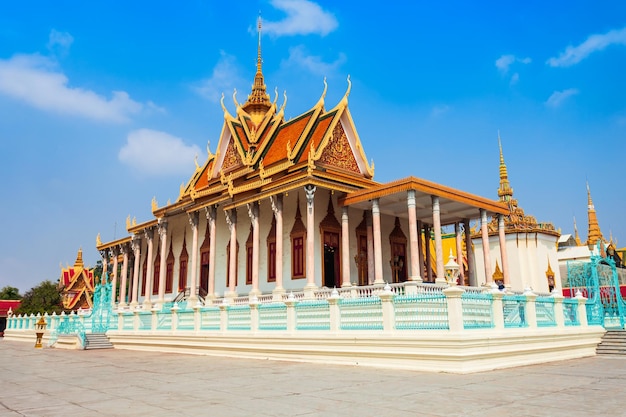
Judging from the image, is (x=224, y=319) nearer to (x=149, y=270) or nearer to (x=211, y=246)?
(x=211, y=246)

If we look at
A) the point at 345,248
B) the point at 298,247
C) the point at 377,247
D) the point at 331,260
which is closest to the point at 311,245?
the point at 345,248

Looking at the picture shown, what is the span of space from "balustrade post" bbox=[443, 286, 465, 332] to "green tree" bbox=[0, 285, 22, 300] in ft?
166

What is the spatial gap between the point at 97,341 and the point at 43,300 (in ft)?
77.9

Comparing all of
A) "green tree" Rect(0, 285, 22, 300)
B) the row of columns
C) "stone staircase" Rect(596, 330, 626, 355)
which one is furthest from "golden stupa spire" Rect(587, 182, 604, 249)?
"green tree" Rect(0, 285, 22, 300)

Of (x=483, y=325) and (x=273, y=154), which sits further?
(x=273, y=154)

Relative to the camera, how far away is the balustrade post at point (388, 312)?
9784mm

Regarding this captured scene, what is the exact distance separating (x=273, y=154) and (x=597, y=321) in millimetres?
12550

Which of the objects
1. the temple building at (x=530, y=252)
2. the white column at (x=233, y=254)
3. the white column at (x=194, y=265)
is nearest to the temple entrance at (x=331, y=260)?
the white column at (x=233, y=254)

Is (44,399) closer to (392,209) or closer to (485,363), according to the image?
(485,363)

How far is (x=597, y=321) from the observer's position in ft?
44.7

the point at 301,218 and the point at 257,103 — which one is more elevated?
the point at 257,103

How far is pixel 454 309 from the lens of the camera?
28.9 ft

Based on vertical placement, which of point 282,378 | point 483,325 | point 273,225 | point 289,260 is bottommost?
point 282,378

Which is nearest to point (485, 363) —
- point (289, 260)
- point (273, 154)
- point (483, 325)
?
point (483, 325)
